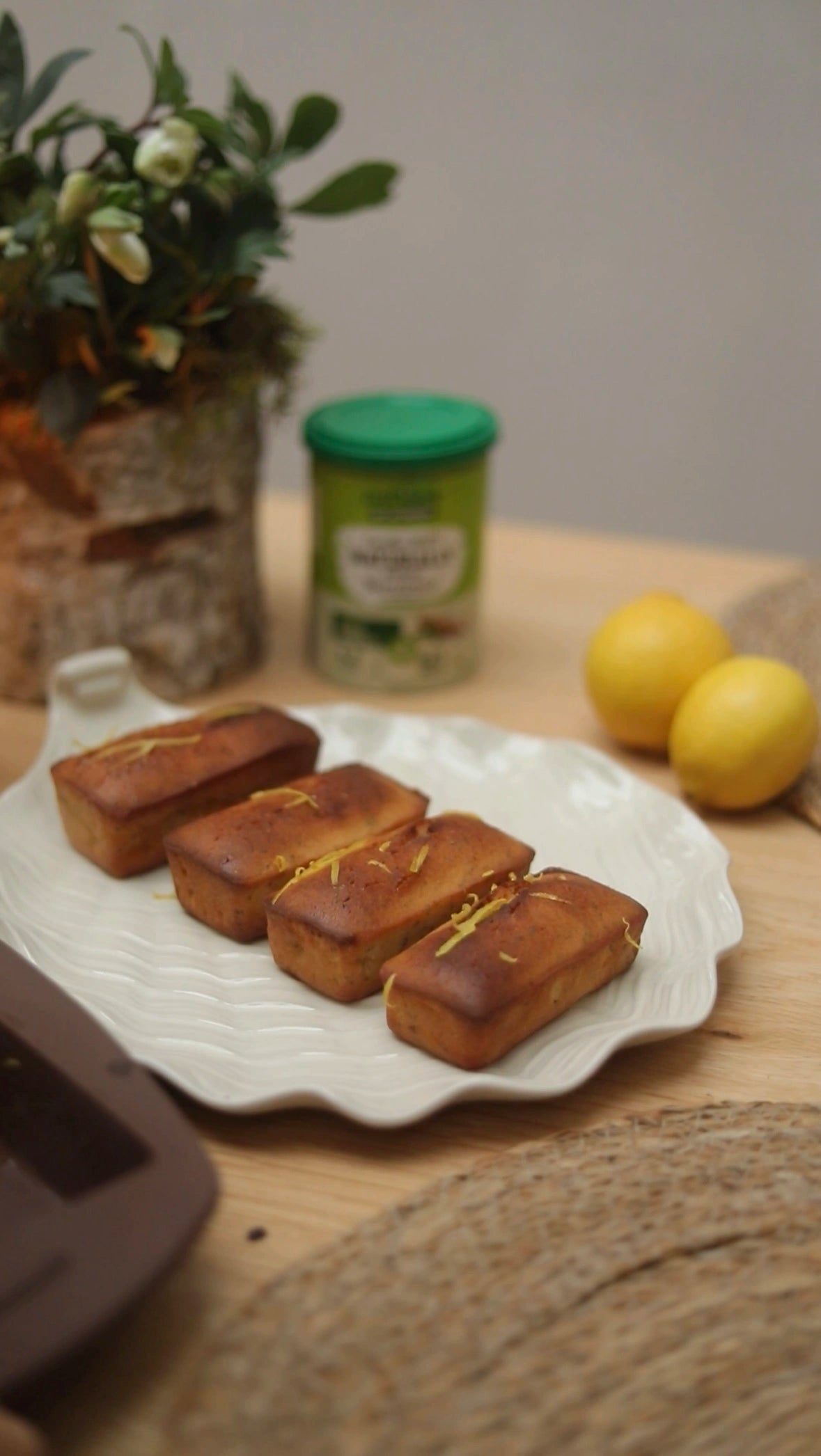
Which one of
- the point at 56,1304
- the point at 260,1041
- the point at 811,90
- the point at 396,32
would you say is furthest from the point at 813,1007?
the point at 396,32

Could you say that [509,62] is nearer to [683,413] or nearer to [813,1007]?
[683,413]

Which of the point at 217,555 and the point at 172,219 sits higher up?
the point at 172,219

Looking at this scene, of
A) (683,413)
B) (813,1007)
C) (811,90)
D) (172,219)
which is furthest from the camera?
(683,413)

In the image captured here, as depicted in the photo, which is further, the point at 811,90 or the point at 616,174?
the point at 616,174

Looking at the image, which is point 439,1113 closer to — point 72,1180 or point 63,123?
point 72,1180

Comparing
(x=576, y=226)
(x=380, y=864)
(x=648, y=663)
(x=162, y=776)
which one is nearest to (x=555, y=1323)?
(x=380, y=864)

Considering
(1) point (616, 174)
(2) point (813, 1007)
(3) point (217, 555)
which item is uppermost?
(1) point (616, 174)

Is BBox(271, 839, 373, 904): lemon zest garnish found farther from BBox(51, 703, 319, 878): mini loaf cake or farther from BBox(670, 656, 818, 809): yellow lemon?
BBox(670, 656, 818, 809): yellow lemon
